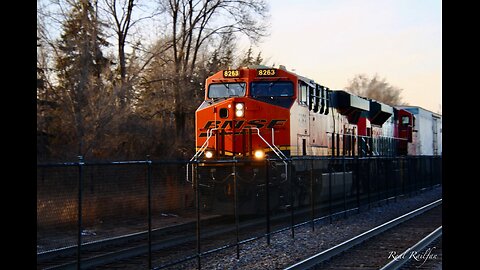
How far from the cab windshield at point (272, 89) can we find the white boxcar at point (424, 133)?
19.2m

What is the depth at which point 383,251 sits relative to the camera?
40.2 feet

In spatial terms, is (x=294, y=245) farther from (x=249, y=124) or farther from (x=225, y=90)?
(x=225, y=90)

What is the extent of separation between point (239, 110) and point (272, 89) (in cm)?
119

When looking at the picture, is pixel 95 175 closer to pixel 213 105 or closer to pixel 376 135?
pixel 213 105

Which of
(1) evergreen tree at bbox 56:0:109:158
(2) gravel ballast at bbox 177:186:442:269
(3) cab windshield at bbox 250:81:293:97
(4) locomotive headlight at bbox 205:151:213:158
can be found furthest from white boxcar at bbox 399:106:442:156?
(4) locomotive headlight at bbox 205:151:213:158

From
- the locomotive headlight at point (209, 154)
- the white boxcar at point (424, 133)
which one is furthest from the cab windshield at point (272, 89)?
the white boxcar at point (424, 133)

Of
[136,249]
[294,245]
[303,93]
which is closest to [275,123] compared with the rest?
[303,93]

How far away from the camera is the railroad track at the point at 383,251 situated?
10.5 m

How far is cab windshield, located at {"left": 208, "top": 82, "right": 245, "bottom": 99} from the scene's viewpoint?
18641 millimetres

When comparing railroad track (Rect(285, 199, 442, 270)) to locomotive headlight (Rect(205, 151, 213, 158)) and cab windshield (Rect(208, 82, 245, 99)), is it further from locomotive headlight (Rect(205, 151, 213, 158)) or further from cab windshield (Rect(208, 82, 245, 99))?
cab windshield (Rect(208, 82, 245, 99))

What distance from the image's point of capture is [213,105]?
18.2m

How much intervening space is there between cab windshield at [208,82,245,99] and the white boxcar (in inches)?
771
